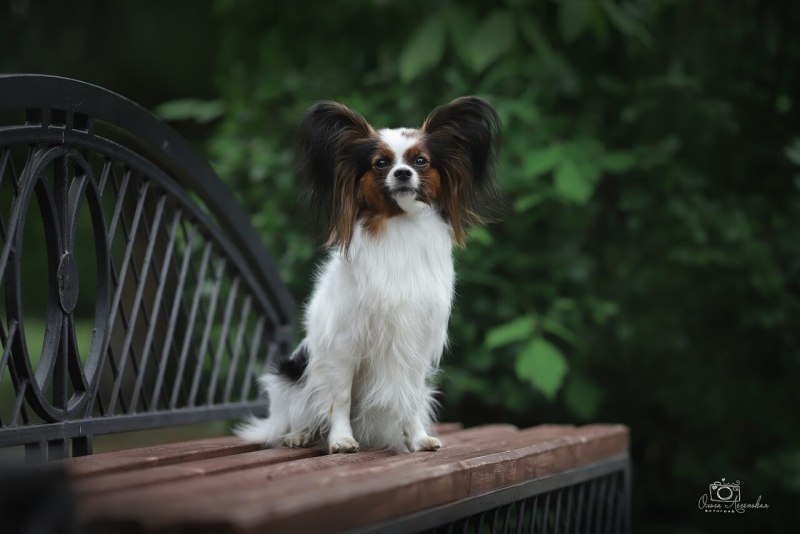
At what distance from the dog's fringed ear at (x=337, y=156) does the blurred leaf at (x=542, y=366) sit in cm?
176

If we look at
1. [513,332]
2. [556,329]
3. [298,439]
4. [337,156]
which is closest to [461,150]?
[337,156]

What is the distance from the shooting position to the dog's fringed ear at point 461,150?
2.66m

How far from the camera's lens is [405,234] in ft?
8.54

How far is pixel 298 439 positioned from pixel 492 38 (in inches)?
88.5

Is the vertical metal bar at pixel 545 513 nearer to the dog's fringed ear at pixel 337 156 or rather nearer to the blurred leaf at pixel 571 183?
the dog's fringed ear at pixel 337 156

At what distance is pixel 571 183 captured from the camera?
4.21 metres

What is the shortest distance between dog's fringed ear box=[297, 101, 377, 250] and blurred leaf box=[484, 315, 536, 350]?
5.64 feet

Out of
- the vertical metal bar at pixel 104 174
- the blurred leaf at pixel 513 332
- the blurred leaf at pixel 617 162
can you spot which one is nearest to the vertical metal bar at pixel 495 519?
the vertical metal bar at pixel 104 174

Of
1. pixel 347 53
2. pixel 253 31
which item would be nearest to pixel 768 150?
pixel 347 53

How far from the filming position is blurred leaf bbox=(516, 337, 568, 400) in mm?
4121

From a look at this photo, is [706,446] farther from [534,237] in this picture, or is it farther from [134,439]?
[134,439]

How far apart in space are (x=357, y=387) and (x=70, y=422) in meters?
0.79

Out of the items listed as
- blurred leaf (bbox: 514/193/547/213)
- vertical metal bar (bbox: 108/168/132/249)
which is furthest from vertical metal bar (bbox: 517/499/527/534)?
blurred leaf (bbox: 514/193/547/213)

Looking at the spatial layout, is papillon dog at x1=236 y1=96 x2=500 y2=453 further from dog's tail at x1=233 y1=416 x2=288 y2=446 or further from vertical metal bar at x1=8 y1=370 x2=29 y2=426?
vertical metal bar at x1=8 y1=370 x2=29 y2=426
